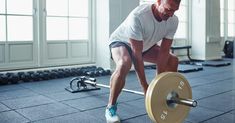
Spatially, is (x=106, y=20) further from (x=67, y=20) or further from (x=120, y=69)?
(x=120, y=69)

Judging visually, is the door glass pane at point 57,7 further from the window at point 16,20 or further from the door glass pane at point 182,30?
the door glass pane at point 182,30

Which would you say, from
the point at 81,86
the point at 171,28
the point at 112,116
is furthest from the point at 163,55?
the point at 81,86

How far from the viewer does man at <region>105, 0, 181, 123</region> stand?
6.47ft

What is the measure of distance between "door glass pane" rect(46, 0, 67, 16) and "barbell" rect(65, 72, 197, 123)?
3174 mm

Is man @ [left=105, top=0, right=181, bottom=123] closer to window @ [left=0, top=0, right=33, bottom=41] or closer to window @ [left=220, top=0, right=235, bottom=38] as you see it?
window @ [left=0, top=0, right=33, bottom=41]

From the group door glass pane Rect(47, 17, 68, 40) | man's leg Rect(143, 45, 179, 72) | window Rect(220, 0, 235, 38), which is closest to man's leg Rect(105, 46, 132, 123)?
man's leg Rect(143, 45, 179, 72)

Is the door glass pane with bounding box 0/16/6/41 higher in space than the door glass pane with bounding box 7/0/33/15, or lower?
lower

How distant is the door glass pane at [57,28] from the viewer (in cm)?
449

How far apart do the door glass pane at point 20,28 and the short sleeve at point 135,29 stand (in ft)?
8.51

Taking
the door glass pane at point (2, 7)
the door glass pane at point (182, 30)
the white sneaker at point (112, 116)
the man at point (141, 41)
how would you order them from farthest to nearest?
1. the door glass pane at point (182, 30)
2. the door glass pane at point (2, 7)
3. the white sneaker at point (112, 116)
4. the man at point (141, 41)

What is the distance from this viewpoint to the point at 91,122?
2148mm

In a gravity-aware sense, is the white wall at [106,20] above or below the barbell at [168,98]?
above

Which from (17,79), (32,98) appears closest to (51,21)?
(17,79)

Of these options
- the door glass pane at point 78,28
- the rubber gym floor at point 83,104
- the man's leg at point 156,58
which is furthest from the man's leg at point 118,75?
the door glass pane at point 78,28
